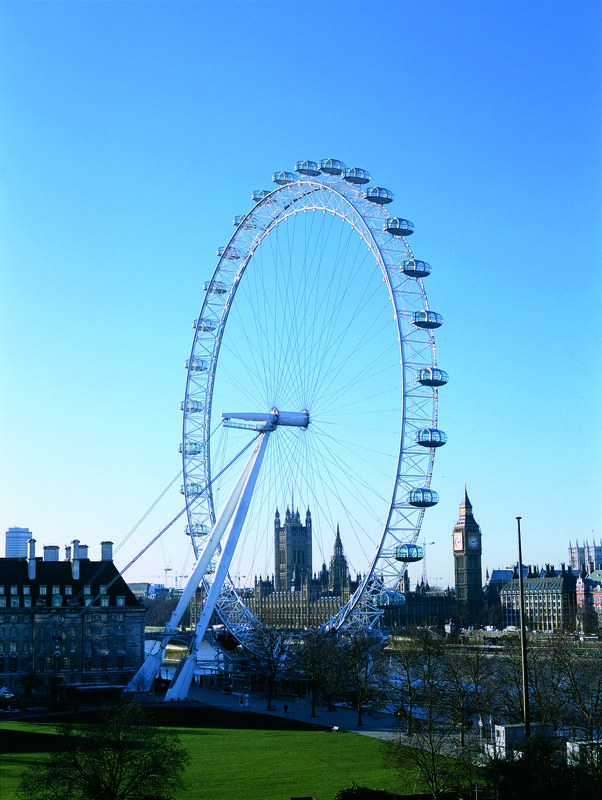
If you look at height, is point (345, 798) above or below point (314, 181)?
below

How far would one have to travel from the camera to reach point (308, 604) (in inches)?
7662

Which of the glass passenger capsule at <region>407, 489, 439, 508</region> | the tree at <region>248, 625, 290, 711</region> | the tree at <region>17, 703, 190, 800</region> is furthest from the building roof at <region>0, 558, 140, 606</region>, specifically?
the tree at <region>17, 703, 190, 800</region>

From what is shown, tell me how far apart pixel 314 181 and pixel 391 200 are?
196 inches

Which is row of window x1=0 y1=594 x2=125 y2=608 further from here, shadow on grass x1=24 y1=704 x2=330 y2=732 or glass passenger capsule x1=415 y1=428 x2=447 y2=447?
glass passenger capsule x1=415 y1=428 x2=447 y2=447

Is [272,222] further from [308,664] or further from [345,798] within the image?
[345,798]

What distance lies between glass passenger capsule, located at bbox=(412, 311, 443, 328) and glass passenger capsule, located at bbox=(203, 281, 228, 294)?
1669cm

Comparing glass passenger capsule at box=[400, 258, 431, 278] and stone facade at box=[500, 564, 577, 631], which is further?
stone facade at box=[500, 564, 577, 631]

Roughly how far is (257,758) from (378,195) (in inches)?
1163

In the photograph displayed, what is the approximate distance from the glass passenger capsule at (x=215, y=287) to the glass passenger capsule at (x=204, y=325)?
1.91 m

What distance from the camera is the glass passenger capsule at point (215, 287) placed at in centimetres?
6856

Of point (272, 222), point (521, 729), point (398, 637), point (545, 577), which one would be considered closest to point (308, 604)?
point (545, 577)

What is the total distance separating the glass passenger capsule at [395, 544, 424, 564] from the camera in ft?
181

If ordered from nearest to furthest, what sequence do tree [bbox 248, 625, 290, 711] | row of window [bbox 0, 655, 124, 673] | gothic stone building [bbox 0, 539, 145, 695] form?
tree [bbox 248, 625, 290, 711] < row of window [bbox 0, 655, 124, 673] < gothic stone building [bbox 0, 539, 145, 695]

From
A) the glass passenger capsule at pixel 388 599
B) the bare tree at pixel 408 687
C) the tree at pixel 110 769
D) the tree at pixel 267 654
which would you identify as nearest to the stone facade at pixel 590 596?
the bare tree at pixel 408 687
